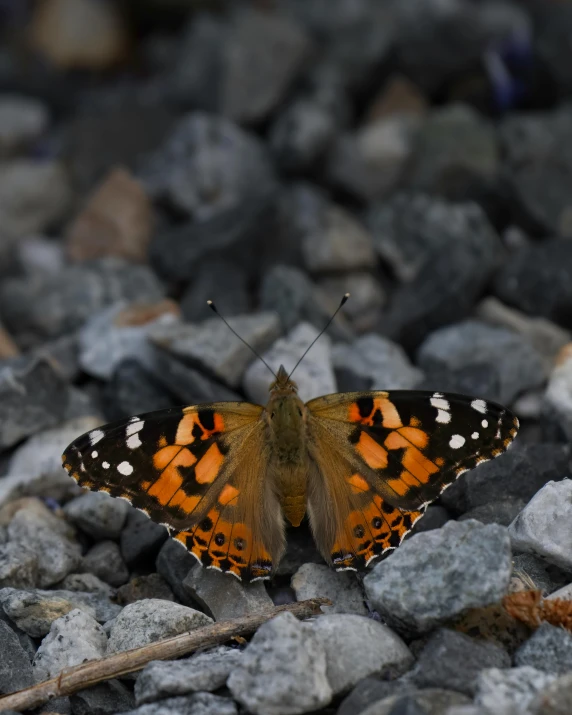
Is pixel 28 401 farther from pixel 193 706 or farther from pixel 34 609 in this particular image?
pixel 193 706

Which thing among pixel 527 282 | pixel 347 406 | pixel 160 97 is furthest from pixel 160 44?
pixel 347 406

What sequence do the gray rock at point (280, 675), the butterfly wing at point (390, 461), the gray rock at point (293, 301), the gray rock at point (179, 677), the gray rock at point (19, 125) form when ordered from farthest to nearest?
the gray rock at point (19, 125), the gray rock at point (293, 301), the butterfly wing at point (390, 461), the gray rock at point (179, 677), the gray rock at point (280, 675)

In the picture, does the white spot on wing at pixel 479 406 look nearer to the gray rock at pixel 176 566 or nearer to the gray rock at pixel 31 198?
the gray rock at pixel 176 566

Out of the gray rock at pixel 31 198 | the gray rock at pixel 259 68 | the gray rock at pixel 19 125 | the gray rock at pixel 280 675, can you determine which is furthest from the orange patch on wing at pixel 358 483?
the gray rock at pixel 19 125

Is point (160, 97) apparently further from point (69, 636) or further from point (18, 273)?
point (69, 636)

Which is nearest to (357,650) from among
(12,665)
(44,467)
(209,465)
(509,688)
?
(509,688)

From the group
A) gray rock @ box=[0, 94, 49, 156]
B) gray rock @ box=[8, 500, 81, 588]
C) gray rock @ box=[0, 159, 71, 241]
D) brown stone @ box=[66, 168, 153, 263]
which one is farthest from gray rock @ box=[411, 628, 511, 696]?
gray rock @ box=[0, 94, 49, 156]
